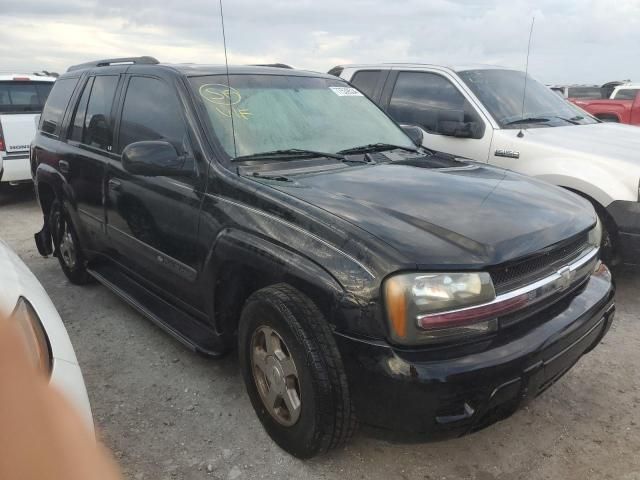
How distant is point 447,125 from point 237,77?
2.44 m

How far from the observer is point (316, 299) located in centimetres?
226

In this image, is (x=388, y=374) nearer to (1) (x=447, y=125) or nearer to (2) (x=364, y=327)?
(2) (x=364, y=327)

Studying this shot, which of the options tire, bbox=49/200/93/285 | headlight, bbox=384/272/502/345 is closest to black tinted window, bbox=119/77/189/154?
tire, bbox=49/200/93/285

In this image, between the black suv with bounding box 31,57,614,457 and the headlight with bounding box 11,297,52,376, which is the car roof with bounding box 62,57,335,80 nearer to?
the black suv with bounding box 31,57,614,457

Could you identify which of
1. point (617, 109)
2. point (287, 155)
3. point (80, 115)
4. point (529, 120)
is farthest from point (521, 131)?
point (617, 109)

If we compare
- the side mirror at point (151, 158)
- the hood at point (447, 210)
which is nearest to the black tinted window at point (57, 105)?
the side mirror at point (151, 158)

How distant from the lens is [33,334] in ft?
5.68

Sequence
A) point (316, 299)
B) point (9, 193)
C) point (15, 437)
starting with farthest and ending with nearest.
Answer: point (9, 193) → point (316, 299) → point (15, 437)

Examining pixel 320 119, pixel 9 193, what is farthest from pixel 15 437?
pixel 9 193

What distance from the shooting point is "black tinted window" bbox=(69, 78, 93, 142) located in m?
4.30

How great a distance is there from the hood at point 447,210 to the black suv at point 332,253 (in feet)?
0.04

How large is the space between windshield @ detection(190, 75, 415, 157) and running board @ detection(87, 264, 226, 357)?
1014 mm

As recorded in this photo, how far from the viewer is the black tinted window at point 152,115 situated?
10.5 ft

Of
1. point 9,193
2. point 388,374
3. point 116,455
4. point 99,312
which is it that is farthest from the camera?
point 9,193
